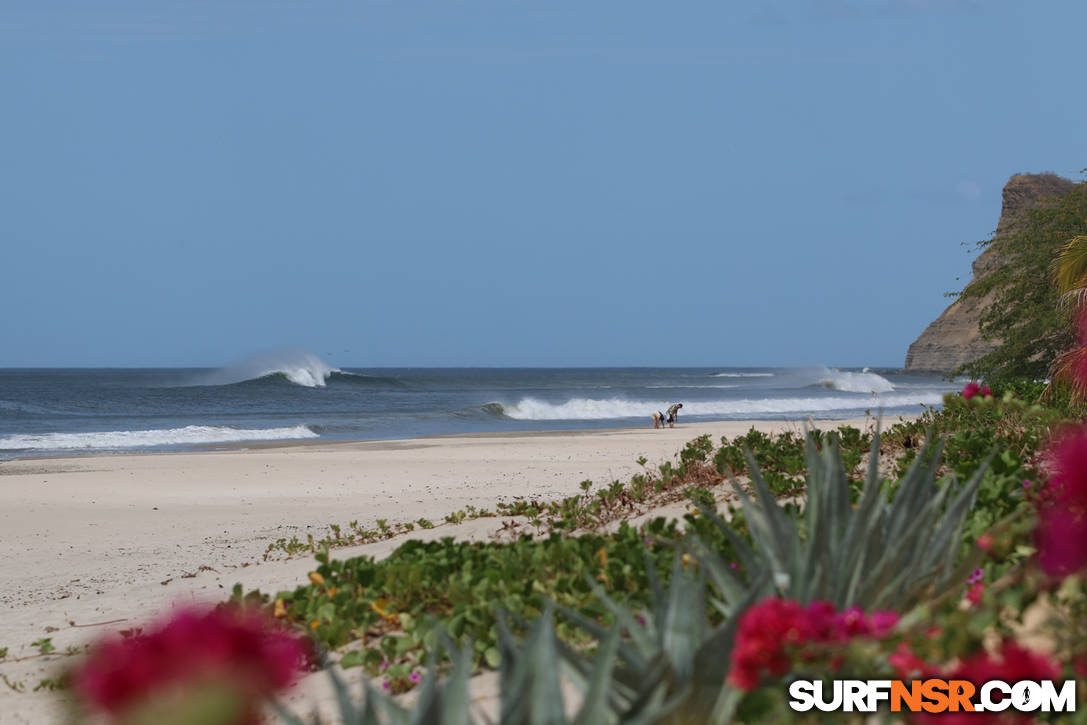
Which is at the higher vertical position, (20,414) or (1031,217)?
(1031,217)

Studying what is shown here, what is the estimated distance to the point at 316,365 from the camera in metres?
68.4

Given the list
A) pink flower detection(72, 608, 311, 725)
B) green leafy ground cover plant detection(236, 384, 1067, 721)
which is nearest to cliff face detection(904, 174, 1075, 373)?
green leafy ground cover plant detection(236, 384, 1067, 721)

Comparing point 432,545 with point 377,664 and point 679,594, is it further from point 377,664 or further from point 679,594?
point 679,594

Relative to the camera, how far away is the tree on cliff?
18.5 m

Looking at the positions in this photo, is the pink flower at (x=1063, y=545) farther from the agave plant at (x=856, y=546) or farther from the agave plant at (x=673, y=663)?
the agave plant at (x=856, y=546)

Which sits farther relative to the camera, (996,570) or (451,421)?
(451,421)

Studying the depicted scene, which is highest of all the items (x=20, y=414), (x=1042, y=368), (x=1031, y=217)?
(x=1031, y=217)

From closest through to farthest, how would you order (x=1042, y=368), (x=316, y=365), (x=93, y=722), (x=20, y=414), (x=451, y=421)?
(x=93, y=722) < (x=1042, y=368) < (x=451, y=421) < (x=20, y=414) < (x=316, y=365)

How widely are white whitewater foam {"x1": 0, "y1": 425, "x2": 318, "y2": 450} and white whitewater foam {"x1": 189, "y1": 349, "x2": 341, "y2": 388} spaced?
35949 mm

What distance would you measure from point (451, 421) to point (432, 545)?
28624 mm

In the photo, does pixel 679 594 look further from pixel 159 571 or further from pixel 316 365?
pixel 316 365

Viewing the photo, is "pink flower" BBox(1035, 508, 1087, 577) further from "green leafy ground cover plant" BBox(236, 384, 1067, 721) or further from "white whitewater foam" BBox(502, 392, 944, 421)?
"white whitewater foam" BBox(502, 392, 944, 421)

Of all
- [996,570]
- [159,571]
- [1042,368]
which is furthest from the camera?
[1042,368]

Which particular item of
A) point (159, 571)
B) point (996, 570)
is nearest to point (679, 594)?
point (996, 570)
